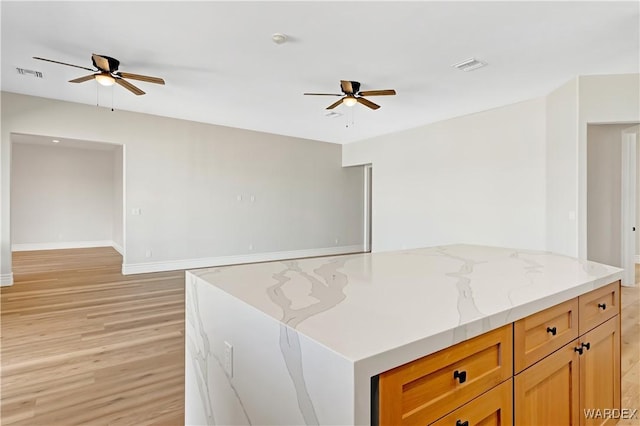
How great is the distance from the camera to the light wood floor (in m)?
2.01

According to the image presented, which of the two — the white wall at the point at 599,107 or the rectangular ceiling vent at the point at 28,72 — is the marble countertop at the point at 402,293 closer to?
the white wall at the point at 599,107

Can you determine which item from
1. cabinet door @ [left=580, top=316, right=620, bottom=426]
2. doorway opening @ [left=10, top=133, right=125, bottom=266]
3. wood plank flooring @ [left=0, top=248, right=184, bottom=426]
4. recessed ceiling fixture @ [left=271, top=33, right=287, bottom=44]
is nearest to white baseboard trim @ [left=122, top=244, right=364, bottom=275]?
wood plank flooring @ [left=0, top=248, right=184, bottom=426]

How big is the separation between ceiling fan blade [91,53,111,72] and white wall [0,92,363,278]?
2.41 metres

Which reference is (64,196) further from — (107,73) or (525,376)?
(525,376)

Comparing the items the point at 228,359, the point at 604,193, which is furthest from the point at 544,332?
the point at 604,193

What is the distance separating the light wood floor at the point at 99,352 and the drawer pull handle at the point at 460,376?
5.59 ft

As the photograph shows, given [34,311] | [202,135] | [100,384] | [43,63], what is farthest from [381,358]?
[202,135]

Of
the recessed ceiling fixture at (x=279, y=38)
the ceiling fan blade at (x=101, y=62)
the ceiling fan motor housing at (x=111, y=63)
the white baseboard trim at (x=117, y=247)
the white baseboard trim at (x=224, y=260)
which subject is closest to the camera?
the recessed ceiling fixture at (x=279, y=38)

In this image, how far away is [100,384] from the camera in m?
2.28

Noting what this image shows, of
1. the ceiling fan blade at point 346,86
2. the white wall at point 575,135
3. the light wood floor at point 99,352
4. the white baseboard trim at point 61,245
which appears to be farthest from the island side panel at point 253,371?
the white baseboard trim at point 61,245

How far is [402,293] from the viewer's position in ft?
3.93

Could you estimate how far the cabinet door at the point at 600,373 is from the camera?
1443 millimetres

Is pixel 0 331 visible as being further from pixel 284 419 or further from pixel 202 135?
pixel 202 135

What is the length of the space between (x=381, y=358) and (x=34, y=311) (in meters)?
4.63
